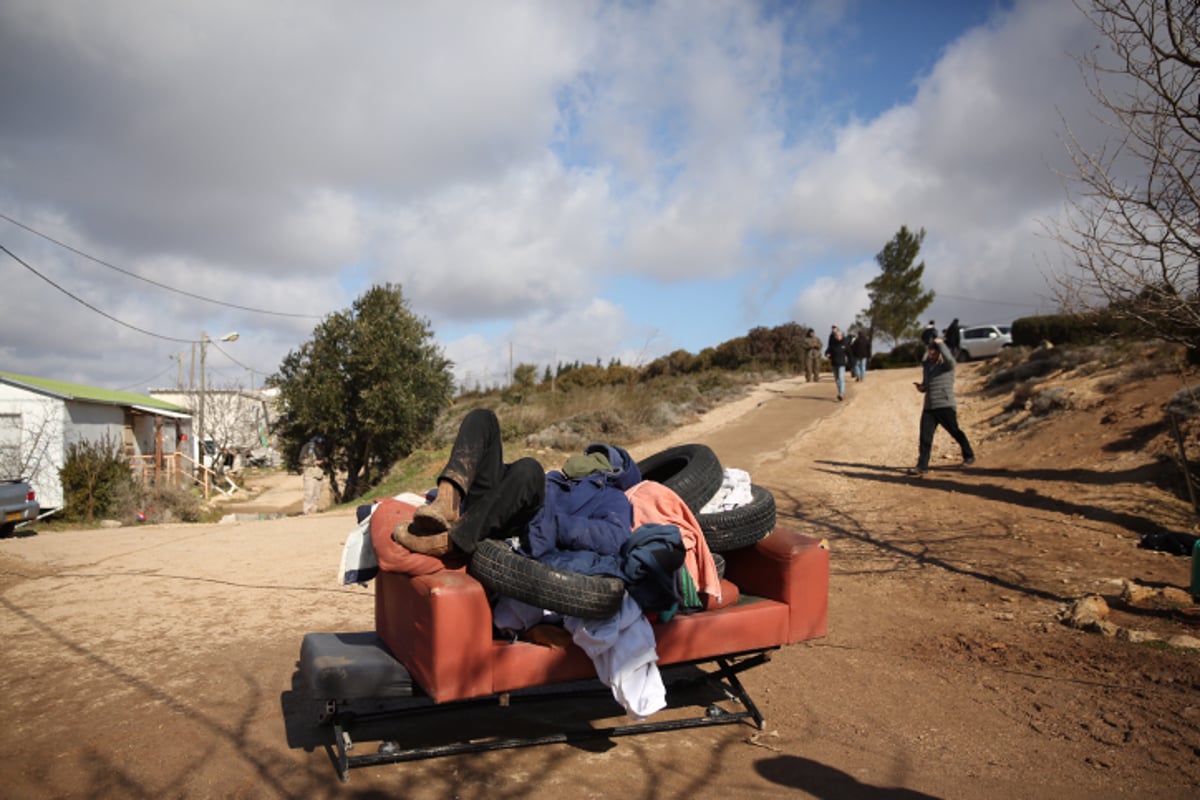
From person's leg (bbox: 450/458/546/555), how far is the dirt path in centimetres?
108

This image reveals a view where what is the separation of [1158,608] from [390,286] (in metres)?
21.0

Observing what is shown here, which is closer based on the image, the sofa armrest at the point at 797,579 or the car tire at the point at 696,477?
the sofa armrest at the point at 797,579

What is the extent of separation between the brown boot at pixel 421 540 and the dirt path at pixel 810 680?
3.32ft

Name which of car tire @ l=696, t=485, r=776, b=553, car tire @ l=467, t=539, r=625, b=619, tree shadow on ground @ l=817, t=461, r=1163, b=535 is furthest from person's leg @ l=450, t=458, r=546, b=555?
tree shadow on ground @ l=817, t=461, r=1163, b=535

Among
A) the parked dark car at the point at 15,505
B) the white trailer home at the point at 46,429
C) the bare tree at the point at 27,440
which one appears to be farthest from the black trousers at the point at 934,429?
the bare tree at the point at 27,440

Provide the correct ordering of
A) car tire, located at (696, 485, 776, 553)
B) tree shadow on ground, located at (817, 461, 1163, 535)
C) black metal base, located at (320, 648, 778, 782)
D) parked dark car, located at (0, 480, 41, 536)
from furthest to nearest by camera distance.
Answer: parked dark car, located at (0, 480, 41, 536)
tree shadow on ground, located at (817, 461, 1163, 535)
car tire, located at (696, 485, 776, 553)
black metal base, located at (320, 648, 778, 782)

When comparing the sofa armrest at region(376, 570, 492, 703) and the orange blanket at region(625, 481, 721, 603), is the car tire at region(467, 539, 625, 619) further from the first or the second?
the orange blanket at region(625, 481, 721, 603)

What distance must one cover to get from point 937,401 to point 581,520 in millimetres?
9744

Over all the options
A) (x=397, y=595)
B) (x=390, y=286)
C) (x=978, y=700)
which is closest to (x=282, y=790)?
(x=397, y=595)

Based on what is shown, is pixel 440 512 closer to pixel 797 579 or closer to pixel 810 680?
pixel 797 579

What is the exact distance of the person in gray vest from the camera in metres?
11.9

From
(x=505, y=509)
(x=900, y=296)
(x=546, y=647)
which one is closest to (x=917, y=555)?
(x=546, y=647)

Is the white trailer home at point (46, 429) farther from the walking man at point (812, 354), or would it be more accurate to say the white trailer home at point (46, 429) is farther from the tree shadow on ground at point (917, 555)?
the walking man at point (812, 354)

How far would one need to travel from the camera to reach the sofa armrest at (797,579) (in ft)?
13.5
